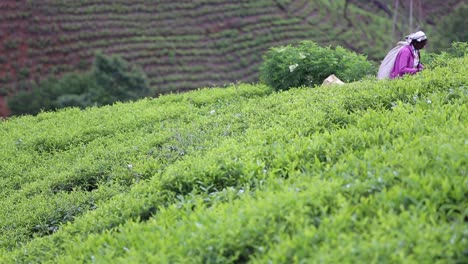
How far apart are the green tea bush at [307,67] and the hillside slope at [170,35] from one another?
13.7 meters

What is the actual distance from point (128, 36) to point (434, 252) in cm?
2185

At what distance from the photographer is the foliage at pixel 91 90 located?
16.1 meters

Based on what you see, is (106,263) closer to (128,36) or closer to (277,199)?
(277,199)

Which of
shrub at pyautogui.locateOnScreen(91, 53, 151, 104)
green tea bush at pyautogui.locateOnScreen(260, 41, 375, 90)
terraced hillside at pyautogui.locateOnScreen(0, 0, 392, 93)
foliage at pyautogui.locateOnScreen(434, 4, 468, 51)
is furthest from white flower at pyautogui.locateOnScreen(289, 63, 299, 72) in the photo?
terraced hillside at pyautogui.locateOnScreen(0, 0, 392, 93)

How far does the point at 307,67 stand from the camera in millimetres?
6922

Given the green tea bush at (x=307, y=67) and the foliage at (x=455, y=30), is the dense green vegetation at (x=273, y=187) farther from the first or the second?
the foliage at (x=455, y=30)

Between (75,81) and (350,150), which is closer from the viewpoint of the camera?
(350,150)

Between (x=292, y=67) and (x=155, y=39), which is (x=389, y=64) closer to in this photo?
(x=292, y=67)

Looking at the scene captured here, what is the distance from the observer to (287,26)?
25.1 metres

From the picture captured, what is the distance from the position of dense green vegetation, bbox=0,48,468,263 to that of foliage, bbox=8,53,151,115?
35.6ft

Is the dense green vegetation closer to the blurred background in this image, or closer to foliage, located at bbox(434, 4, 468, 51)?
foliage, located at bbox(434, 4, 468, 51)


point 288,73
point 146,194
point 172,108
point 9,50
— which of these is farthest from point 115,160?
point 9,50

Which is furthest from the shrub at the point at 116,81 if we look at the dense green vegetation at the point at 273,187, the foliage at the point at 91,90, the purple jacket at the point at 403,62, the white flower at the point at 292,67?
the purple jacket at the point at 403,62

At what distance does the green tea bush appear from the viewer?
6.88m
